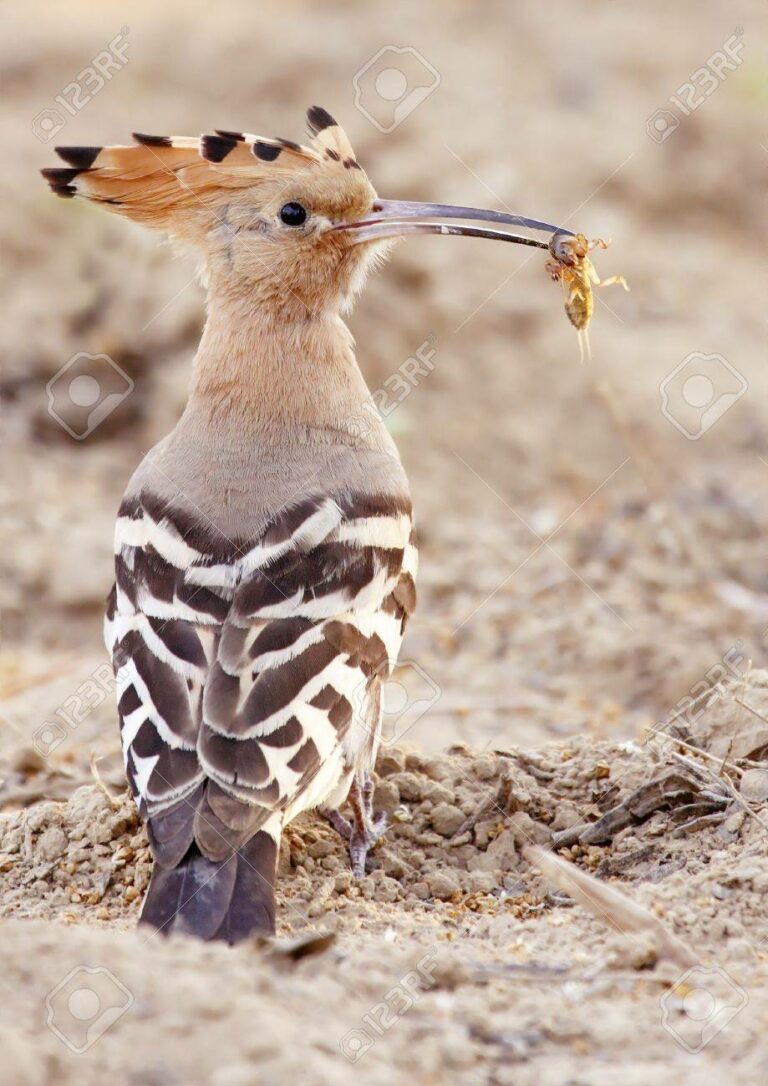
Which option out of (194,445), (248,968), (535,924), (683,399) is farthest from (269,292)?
(683,399)

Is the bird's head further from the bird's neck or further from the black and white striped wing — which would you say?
the black and white striped wing

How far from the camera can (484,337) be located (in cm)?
659

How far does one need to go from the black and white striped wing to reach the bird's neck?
30 cm

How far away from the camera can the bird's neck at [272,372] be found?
11.8ft

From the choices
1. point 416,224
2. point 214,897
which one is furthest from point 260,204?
point 214,897

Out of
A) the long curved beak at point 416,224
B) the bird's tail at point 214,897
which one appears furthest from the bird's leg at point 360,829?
the long curved beak at point 416,224

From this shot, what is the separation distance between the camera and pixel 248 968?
218 centimetres

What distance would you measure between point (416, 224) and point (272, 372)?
1.89 feet

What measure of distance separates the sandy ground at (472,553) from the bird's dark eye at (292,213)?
1375 mm

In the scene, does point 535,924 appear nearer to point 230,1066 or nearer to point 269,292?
point 230,1066

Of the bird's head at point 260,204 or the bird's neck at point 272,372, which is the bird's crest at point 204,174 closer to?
the bird's head at point 260,204

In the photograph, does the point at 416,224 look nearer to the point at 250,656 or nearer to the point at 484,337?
the point at 250,656

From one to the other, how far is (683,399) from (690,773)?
355cm

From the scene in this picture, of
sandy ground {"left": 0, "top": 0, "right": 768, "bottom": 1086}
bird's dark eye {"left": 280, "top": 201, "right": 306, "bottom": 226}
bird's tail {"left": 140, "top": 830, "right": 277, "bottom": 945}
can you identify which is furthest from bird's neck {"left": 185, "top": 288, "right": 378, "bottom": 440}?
bird's tail {"left": 140, "top": 830, "right": 277, "bottom": 945}
